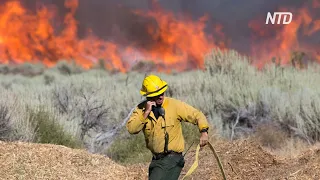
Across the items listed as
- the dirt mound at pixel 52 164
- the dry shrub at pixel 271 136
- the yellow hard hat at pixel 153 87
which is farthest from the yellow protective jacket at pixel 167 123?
the dry shrub at pixel 271 136

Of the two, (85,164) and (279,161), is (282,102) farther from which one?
(85,164)

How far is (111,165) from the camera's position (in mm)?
12070

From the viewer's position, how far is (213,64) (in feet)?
A: 92.9

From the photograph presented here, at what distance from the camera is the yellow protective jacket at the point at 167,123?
7.24m

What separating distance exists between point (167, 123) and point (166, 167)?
21.4 inches

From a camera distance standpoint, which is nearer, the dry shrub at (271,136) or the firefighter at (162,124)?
the firefighter at (162,124)

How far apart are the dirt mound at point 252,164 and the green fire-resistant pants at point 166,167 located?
11.3 ft

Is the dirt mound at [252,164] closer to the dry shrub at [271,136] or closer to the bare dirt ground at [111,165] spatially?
the bare dirt ground at [111,165]

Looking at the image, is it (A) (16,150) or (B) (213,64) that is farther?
(B) (213,64)

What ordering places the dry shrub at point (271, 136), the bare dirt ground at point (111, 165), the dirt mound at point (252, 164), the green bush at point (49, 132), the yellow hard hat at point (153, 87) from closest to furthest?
the yellow hard hat at point (153, 87), the dirt mound at point (252, 164), the bare dirt ground at point (111, 165), the green bush at point (49, 132), the dry shrub at point (271, 136)

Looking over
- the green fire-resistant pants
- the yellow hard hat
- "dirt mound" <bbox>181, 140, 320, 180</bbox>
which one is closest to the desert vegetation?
"dirt mound" <bbox>181, 140, 320, 180</bbox>

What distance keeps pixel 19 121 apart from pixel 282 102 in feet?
28.5

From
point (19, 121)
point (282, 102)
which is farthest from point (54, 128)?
point (282, 102)

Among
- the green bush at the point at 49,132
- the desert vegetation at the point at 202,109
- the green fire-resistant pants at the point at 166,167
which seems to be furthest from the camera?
the desert vegetation at the point at 202,109
